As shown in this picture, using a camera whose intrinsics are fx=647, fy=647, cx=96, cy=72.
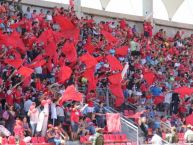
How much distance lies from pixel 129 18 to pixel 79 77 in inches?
476

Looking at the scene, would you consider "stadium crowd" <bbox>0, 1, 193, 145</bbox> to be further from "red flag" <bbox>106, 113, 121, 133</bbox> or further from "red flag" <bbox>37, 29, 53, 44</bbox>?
"red flag" <bbox>106, 113, 121, 133</bbox>

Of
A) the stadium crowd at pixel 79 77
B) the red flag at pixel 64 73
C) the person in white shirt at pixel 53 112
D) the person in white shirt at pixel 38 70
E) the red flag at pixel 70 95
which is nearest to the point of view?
the person in white shirt at pixel 53 112

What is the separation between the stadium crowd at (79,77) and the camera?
72.9ft

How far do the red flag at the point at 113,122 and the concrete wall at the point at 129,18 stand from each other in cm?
981

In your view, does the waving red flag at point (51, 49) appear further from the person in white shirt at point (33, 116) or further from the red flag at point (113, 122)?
the person in white shirt at point (33, 116)

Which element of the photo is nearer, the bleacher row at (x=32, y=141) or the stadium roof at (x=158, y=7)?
the bleacher row at (x=32, y=141)

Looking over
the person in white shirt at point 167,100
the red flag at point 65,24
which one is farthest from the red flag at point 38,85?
the person in white shirt at point 167,100

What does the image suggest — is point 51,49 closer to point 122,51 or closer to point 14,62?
point 14,62

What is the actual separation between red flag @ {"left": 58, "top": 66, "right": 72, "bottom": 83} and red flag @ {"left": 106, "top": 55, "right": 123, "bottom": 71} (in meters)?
2.75

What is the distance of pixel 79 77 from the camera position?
84.1 feet

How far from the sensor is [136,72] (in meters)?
29.3

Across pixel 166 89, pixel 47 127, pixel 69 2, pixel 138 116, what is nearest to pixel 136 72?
pixel 166 89

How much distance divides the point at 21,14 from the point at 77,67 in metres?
3.92

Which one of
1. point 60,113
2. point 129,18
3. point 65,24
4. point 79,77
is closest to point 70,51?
point 79,77
